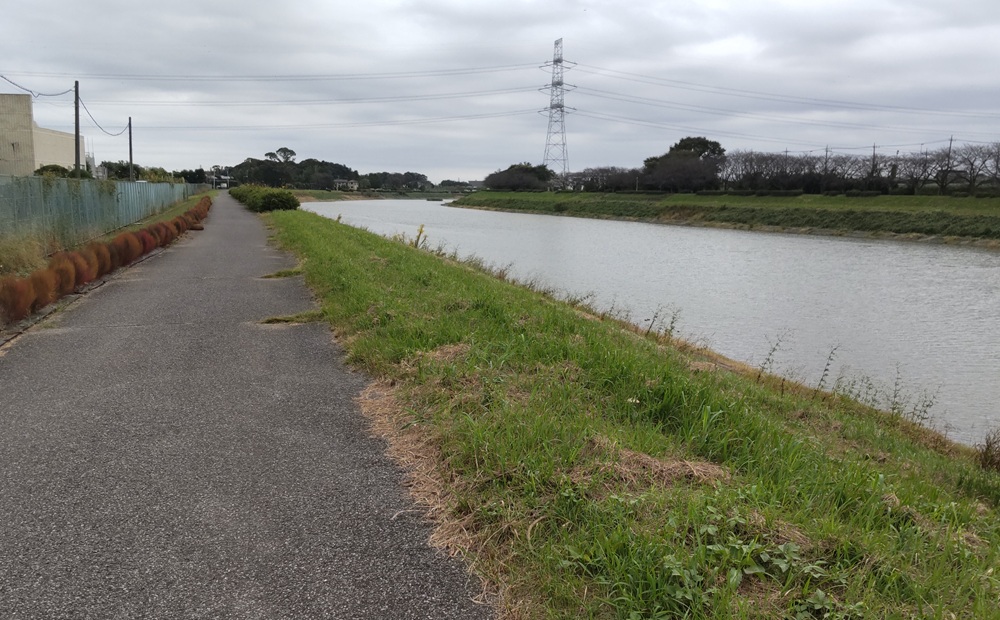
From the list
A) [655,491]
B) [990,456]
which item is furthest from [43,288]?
[990,456]

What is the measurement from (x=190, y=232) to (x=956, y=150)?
6378cm

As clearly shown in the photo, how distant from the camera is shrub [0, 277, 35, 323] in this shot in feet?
26.3

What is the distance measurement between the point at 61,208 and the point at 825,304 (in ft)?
64.0

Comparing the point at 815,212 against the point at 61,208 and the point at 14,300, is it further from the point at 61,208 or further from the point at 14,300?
the point at 14,300

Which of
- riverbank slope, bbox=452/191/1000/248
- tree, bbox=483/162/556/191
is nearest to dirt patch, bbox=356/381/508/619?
riverbank slope, bbox=452/191/1000/248

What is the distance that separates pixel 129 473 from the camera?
13.3 feet

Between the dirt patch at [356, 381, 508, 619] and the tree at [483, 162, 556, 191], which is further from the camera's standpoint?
the tree at [483, 162, 556, 191]

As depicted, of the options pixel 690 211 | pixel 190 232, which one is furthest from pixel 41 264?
pixel 690 211

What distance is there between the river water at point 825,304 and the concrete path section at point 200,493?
7.72 m

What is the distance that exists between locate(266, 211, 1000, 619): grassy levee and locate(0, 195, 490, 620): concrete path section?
1.06 feet

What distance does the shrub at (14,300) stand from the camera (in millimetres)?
8023

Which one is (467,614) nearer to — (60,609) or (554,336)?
(60,609)

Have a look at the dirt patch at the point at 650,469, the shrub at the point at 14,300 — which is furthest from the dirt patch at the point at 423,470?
the shrub at the point at 14,300

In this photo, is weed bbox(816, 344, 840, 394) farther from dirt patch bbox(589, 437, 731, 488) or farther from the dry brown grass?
the dry brown grass
